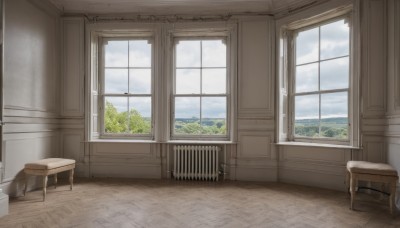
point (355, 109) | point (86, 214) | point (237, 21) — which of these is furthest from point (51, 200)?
point (355, 109)

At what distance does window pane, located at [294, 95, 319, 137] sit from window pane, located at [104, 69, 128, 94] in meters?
3.03

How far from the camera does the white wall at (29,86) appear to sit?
3.51 meters

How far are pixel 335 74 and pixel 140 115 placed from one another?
3.29 metres

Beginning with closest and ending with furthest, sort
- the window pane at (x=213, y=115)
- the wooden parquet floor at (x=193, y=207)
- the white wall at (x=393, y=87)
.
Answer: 1. the wooden parquet floor at (x=193, y=207)
2. the white wall at (x=393, y=87)
3. the window pane at (x=213, y=115)

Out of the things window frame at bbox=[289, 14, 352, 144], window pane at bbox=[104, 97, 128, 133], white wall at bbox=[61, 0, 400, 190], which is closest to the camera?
window frame at bbox=[289, 14, 352, 144]

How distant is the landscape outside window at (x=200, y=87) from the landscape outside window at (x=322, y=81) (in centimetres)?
127

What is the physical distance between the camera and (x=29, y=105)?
3.87 metres

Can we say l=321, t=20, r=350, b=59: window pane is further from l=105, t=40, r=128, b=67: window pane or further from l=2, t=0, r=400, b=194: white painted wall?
l=105, t=40, r=128, b=67: window pane

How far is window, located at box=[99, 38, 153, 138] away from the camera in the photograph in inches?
191

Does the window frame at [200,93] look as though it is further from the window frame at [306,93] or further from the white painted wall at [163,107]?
the window frame at [306,93]

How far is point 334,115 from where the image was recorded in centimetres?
410

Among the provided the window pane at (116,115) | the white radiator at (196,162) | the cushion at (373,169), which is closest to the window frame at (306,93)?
the cushion at (373,169)

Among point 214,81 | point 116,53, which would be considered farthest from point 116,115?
point 214,81

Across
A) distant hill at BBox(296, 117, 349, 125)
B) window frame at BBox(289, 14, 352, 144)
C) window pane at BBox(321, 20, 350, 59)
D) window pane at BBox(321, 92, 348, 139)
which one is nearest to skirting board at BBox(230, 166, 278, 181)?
window frame at BBox(289, 14, 352, 144)
